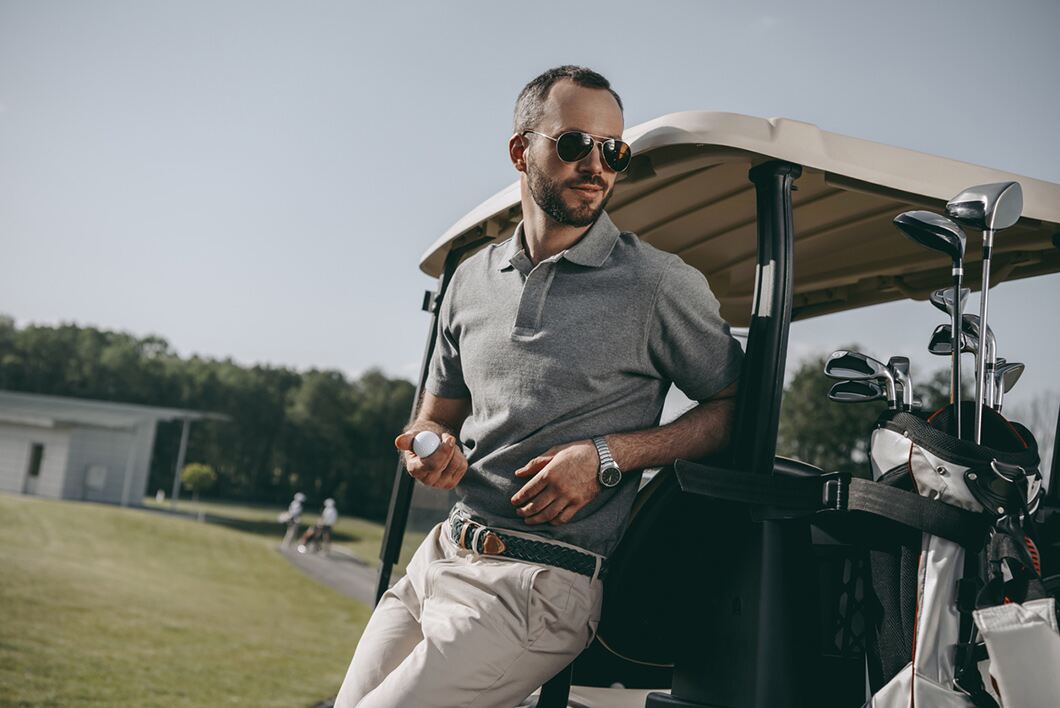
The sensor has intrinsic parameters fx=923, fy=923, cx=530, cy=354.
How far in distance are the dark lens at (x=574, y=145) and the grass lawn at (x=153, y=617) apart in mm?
9401

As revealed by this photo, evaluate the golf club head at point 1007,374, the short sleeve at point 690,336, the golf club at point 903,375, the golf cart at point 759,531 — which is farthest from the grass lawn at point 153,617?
the golf club head at point 1007,374

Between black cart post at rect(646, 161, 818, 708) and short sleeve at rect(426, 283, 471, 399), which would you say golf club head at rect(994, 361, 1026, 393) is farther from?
short sleeve at rect(426, 283, 471, 399)

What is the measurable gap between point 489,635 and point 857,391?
3.48 ft

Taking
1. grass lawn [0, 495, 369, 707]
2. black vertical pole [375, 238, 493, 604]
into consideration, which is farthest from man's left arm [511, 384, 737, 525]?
grass lawn [0, 495, 369, 707]

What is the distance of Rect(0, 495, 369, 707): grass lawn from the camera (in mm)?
11109

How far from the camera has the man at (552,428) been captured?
1.70 metres

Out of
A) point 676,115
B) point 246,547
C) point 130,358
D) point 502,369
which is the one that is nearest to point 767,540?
point 502,369

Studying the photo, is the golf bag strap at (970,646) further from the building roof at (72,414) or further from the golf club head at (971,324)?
the building roof at (72,414)

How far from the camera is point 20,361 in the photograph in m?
62.0

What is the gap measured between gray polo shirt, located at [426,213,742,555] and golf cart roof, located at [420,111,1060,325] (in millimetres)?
261

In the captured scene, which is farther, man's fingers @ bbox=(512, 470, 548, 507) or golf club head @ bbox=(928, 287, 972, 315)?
golf club head @ bbox=(928, 287, 972, 315)

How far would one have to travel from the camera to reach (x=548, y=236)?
194 cm

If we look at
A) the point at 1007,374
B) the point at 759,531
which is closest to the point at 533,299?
the point at 759,531

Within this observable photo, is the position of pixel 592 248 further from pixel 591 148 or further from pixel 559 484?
pixel 559 484
